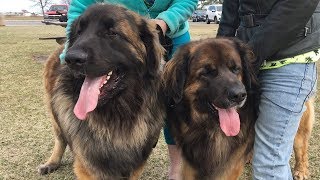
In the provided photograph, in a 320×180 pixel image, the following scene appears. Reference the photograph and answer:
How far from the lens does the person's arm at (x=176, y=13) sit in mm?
3328

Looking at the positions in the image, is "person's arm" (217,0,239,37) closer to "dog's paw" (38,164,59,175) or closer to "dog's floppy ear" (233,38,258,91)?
"dog's floppy ear" (233,38,258,91)

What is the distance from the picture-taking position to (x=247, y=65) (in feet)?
10.2

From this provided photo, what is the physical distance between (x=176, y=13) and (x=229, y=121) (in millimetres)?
1038

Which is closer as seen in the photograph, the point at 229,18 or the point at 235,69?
the point at 235,69

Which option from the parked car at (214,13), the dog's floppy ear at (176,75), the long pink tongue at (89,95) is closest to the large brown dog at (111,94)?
the long pink tongue at (89,95)

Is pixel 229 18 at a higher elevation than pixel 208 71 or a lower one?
higher

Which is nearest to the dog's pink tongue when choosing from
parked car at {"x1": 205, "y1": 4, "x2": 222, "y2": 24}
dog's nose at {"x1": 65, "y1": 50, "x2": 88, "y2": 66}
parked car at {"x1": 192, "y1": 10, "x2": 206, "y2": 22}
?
dog's nose at {"x1": 65, "y1": 50, "x2": 88, "y2": 66}

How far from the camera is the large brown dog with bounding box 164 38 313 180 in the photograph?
3.02 m

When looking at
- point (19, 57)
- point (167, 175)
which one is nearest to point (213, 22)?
point (19, 57)

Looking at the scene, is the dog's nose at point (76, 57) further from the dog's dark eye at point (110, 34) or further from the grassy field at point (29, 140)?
the grassy field at point (29, 140)

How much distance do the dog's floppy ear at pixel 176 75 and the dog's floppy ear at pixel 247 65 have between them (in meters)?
0.43

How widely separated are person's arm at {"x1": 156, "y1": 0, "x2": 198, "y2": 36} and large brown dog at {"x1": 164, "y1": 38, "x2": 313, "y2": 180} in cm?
22

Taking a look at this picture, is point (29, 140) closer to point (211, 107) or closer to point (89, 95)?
point (89, 95)

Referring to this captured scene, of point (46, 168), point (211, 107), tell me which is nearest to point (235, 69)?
point (211, 107)
